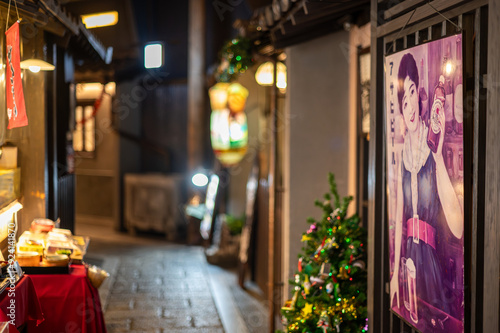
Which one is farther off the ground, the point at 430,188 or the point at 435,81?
the point at 435,81

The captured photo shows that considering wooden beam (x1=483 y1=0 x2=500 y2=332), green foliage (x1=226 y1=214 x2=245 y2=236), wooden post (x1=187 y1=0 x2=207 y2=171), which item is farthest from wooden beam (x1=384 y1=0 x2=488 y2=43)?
wooden post (x1=187 y1=0 x2=207 y2=171)

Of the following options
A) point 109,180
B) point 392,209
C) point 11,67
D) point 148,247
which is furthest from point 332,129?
point 109,180

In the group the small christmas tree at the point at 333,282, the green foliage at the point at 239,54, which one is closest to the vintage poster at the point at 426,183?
the small christmas tree at the point at 333,282

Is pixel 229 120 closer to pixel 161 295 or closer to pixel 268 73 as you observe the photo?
pixel 268 73

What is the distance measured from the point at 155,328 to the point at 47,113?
3458mm

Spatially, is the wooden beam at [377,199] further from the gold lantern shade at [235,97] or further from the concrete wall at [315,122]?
the gold lantern shade at [235,97]

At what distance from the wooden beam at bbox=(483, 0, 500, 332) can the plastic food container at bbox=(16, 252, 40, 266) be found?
3898mm

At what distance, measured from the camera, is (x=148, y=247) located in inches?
588

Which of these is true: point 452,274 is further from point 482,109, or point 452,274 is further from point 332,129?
point 332,129

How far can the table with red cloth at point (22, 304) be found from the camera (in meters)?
4.20

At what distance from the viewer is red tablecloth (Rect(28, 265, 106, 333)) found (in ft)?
17.1

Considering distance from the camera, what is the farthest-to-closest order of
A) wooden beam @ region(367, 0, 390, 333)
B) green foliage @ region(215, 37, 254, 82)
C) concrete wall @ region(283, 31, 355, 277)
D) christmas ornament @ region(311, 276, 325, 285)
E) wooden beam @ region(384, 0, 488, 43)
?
green foliage @ region(215, 37, 254, 82)
concrete wall @ region(283, 31, 355, 277)
christmas ornament @ region(311, 276, 325, 285)
wooden beam @ region(367, 0, 390, 333)
wooden beam @ region(384, 0, 488, 43)

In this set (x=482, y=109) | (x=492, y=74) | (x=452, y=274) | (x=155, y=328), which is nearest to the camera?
(x=492, y=74)

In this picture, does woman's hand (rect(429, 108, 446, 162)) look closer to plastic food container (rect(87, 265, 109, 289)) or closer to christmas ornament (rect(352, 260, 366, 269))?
christmas ornament (rect(352, 260, 366, 269))
